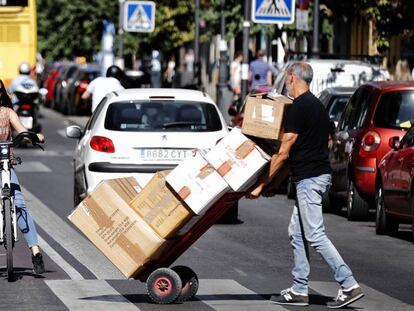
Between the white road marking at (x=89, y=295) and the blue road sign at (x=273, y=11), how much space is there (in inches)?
663

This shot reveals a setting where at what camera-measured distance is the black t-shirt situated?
11.9 m

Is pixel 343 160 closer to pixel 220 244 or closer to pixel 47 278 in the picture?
pixel 220 244

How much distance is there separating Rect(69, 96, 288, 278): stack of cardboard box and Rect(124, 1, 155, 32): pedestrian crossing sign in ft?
96.1

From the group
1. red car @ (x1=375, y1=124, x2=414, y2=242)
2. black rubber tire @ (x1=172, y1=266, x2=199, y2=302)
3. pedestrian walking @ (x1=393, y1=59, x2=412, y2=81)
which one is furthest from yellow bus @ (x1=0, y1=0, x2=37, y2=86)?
black rubber tire @ (x1=172, y1=266, x2=199, y2=302)

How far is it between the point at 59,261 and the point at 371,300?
335 centimetres

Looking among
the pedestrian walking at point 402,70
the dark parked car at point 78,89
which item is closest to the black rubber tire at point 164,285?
the pedestrian walking at point 402,70

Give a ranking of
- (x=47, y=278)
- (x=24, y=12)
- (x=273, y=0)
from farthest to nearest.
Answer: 1. (x=24, y=12)
2. (x=273, y=0)
3. (x=47, y=278)

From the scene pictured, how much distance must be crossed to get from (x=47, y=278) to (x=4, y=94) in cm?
158

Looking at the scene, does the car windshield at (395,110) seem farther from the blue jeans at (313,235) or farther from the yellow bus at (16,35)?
the yellow bus at (16,35)

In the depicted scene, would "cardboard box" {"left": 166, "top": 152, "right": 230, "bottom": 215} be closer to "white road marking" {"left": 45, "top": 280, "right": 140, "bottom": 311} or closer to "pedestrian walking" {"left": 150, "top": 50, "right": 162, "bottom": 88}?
"white road marking" {"left": 45, "top": 280, "right": 140, "bottom": 311}

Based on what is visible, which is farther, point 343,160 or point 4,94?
point 343,160

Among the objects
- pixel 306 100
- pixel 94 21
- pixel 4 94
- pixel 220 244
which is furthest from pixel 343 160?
pixel 94 21

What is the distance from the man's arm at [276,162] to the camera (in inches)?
460

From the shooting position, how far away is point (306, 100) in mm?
11953
